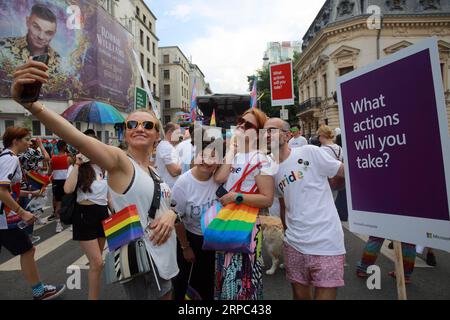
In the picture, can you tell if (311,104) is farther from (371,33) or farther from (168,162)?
(168,162)

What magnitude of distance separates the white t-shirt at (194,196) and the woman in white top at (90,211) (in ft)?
4.20

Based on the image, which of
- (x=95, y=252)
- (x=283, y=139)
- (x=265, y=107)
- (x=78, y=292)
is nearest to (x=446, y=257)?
(x=283, y=139)

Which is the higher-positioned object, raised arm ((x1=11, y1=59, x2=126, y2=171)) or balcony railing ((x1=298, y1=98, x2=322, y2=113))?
balcony railing ((x1=298, y1=98, x2=322, y2=113))

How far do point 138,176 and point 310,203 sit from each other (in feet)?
4.55

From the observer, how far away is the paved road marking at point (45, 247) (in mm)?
4773

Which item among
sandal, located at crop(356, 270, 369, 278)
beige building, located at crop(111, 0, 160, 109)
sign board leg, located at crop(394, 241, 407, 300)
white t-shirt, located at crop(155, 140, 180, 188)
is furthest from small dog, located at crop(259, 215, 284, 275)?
beige building, located at crop(111, 0, 160, 109)

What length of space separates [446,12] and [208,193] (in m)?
42.8

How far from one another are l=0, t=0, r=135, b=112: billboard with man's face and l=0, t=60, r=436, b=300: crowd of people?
2366 centimetres

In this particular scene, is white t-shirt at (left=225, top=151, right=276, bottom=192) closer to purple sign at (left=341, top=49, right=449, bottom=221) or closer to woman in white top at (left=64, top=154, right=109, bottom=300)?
purple sign at (left=341, top=49, right=449, bottom=221)

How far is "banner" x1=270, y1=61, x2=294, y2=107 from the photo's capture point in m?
9.73

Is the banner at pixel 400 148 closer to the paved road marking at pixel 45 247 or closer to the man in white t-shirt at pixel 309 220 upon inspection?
the man in white t-shirt at pixel 309 220

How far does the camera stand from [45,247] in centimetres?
576

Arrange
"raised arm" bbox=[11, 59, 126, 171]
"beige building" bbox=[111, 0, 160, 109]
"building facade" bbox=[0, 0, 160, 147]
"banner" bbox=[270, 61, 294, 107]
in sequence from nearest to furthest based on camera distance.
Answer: "raised arm" bbox=[11, 59, 126, 171] < "banner" bbox=[270, 61, 294, 107] < "building facade" bbox=[0, 0, 160, 147] < "beige building" bbox=[111, 0, 160, 109]

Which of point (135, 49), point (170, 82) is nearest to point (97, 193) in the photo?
point (135, 49)
